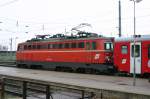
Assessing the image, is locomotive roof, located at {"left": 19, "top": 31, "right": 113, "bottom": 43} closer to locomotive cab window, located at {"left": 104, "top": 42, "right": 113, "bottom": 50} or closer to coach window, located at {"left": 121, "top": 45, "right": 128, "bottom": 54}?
locomotive cab window, located at {"left": 104, "top": 42, "right": 113, "bottom": 50}

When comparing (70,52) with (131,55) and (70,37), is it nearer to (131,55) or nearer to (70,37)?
(70,37)

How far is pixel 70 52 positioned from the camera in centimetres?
3259

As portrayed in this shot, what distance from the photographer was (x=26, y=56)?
40438 millimetres

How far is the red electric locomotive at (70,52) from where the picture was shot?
29188 millimetres

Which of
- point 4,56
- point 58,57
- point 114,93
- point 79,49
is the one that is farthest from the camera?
point 4,56

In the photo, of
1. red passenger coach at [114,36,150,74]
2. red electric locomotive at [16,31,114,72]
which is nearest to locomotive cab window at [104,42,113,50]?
red electric locomotive at [16,31,114,72]

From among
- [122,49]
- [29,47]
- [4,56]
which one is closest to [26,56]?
[29,47]

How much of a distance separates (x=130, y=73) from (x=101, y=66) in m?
3.57

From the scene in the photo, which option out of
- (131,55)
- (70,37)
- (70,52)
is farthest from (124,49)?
(70,37)

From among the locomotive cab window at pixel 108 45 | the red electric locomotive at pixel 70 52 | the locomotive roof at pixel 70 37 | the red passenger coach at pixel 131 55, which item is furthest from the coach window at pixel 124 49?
the locomotive roof at pixel 70 37

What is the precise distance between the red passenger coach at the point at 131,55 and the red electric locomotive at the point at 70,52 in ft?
5.58

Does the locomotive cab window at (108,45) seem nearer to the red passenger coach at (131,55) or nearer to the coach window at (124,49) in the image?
the red passenger coach at (131,55)

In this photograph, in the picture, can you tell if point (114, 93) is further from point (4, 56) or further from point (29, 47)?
point (4, 56)

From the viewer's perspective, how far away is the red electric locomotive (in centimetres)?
2919
